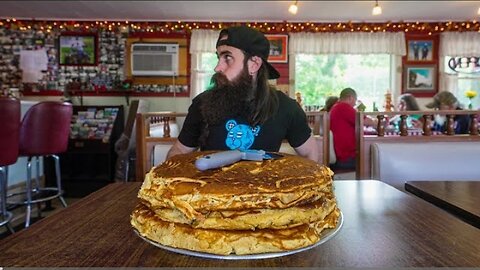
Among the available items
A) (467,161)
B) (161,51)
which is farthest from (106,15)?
(467,161)

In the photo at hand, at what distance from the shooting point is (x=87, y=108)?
5863mm

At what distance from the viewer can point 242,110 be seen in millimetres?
1629

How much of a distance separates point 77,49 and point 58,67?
423 millimetres

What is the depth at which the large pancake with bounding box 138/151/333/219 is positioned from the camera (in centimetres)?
59

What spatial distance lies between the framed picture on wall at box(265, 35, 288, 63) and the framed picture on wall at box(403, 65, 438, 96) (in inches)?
81.2

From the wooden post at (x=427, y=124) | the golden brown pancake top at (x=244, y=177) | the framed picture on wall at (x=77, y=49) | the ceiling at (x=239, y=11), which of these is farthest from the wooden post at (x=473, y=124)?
the framed picture on wall at (x=77, y=49)

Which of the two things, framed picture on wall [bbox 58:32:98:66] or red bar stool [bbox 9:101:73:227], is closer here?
red bar stool [bbox 9:101:73:227]

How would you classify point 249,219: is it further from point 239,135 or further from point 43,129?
point 43,129

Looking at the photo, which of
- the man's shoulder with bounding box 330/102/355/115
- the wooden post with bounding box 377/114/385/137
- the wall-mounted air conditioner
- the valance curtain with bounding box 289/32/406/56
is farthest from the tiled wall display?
the wooden post with bounding box 377/114/385/137

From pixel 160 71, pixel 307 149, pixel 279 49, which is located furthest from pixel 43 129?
pixel 279 49

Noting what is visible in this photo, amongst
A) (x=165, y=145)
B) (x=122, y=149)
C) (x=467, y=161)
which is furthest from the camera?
(x=122, y=149)

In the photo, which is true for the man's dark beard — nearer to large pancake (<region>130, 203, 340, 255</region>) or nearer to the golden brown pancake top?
the golden brown pancake top

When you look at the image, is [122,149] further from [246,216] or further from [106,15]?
[246,216]

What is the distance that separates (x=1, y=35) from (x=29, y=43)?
46 cm
